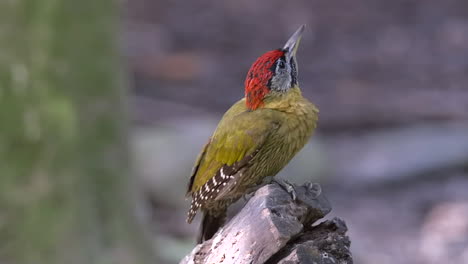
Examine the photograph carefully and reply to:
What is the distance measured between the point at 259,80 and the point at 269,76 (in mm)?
79

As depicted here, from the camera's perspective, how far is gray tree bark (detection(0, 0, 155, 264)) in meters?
6.54

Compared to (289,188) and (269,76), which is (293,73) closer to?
(269,76)

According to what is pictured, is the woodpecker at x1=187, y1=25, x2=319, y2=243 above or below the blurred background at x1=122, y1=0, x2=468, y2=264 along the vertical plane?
below

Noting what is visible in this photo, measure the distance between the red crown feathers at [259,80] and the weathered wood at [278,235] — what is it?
0.82 m

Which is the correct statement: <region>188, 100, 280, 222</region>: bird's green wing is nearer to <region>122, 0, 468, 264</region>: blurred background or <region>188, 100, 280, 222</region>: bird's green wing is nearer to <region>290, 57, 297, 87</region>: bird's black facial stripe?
<region>290, 57, 297, 87</region>: bird's black facial stripe

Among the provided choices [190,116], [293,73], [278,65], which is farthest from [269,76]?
[190,116]

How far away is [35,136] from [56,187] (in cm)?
44

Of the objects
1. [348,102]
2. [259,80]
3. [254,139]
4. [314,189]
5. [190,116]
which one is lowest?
[314,189]

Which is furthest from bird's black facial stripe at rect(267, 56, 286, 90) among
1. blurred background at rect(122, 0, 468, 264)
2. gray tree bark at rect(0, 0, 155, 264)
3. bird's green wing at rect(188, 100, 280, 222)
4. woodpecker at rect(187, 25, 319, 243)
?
blurred background at rect(122, 0, 468, 264)

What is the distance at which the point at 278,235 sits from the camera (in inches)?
125

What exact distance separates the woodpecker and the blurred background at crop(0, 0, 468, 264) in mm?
2571

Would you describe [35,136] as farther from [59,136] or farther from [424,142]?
[424,142]

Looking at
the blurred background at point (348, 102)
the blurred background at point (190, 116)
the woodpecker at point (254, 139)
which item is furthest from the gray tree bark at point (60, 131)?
the woodpecker at point (254, 139)

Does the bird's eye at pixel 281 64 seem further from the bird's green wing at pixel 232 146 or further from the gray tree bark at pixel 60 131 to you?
the gray tree bark at pixel 60 131
